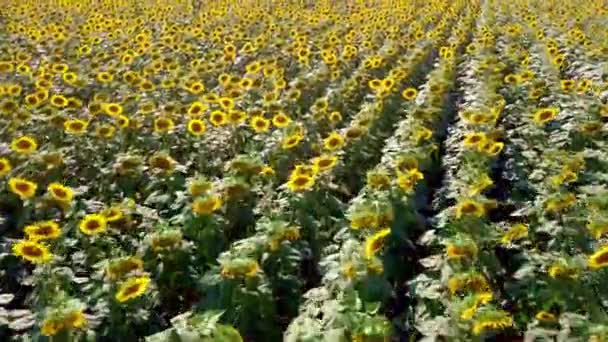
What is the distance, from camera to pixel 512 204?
5.68m

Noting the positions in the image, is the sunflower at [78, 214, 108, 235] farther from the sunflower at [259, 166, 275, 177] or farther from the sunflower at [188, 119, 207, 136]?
the sunflower at [188, 119, 207, 136]

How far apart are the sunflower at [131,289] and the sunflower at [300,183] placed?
1.36 m

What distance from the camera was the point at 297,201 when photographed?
15.2 ft

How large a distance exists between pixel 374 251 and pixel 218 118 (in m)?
2.81

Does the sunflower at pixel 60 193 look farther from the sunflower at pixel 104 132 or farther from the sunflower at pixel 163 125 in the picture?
the sunflower at pixel 163 125

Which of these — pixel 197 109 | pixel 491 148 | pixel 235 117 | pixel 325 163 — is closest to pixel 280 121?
pixel 235 117

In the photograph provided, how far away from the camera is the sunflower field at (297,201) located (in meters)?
3.61

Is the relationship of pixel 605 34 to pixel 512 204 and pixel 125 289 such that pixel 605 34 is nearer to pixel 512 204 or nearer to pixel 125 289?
pixel 512 204

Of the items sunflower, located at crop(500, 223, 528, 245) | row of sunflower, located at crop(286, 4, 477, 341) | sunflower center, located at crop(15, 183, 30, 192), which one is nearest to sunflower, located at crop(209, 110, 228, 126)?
row of sunflower, located at crop(286, 4, 477, 341)

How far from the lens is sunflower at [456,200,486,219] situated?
421cm

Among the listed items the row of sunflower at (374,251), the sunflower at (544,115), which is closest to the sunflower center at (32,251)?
the row of sunflower at (374,251)

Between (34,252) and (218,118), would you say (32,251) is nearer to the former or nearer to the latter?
(34,252)

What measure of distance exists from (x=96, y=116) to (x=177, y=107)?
759mm

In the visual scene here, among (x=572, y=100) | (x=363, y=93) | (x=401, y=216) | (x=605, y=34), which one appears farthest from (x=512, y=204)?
(x=605, y=34)
